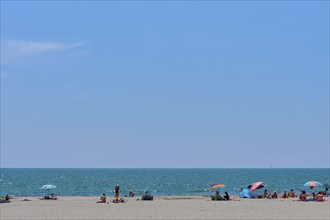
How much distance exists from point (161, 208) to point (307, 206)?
400 inches

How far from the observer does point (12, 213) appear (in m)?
33.0

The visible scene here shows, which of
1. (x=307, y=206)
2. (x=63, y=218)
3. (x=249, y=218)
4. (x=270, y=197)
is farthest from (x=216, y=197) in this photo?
(x=63, y=218)

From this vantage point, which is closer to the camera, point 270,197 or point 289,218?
point 289,218

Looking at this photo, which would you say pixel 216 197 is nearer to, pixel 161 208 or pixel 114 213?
pixel 161 208

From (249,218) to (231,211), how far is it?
14.5 feet

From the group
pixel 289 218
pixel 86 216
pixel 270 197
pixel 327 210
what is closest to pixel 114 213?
pixel 86 216

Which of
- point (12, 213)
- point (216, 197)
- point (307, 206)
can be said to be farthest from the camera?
point (216, 197)

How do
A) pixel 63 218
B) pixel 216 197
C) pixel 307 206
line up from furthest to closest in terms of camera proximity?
pixel 216 197
pixel 307 206
pixel 63 218

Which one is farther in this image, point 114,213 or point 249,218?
point 114,213

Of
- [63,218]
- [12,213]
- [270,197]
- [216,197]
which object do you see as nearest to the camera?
[63,218]

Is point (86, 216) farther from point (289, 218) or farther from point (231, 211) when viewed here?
point (289, 218)

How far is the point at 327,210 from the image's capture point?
3541cm

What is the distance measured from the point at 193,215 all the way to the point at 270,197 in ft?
62.8

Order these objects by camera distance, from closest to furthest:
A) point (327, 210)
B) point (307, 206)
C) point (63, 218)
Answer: point (63, 218), point (327, 210), point (307, 206)
